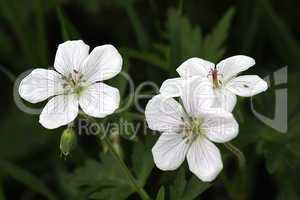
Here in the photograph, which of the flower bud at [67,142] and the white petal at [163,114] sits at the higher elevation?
the white petal at [163,114]

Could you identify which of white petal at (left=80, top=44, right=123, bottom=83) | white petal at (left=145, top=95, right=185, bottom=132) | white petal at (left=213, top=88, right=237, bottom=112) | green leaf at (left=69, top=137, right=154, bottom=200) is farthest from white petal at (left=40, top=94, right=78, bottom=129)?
white petal at (left=213, top=88, right=237, bottom=112)

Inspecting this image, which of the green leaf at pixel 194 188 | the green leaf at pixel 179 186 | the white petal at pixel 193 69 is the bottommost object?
the green leaf at pixel 194 188

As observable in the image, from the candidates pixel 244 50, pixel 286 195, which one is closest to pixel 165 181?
pixel 286 195

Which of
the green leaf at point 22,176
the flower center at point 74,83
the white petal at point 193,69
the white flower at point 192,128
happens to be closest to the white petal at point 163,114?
the white flower at point 192,128

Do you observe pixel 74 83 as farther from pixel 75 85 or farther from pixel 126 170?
pixel 126 170

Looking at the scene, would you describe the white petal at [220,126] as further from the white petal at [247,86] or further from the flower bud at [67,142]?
the flower bud at [67,142]

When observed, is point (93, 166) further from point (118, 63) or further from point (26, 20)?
point (26, 20)

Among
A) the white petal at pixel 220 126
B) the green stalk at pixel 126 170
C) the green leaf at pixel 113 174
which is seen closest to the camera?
the white petal at pixel 220 126
